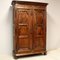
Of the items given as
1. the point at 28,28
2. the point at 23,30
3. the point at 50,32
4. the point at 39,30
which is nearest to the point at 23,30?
the point at 23,30

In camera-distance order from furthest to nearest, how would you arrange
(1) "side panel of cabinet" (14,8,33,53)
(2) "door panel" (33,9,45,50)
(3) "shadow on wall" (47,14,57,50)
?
(3) "shadow on wall" (47,14,57,50) < (2) "door panel" (33,9,45,50) < (1) "side panel of cabinet" (14,8,33,53)

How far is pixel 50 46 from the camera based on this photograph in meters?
4.51

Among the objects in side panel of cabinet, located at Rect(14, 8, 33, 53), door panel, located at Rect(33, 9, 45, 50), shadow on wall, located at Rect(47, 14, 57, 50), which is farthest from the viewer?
shadow on wall, located at Rect(47, 14, 57, 50)

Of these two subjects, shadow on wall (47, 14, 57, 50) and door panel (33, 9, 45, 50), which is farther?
shadow on wall (47, 14, 57, 50)

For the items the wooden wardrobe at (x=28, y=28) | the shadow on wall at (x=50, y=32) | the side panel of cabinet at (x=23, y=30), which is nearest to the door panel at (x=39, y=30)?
the wooden wardrobe at (x=28, y=28)

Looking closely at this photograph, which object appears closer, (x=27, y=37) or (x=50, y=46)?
(x=27, y=37)

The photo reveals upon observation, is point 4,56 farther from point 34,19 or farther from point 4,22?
point 34,19

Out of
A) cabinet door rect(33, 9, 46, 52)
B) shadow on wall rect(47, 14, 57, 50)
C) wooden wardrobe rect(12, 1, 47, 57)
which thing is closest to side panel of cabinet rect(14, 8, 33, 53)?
wooden wardrobe rect(12, 1, 47, 57)

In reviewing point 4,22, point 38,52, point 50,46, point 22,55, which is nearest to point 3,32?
point 4,22

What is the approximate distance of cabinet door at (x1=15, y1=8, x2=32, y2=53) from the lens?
3496mm

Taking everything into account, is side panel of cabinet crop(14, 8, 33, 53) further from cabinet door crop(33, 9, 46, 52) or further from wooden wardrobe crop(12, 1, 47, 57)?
cabinet door crop(33, 9, 46, 52)

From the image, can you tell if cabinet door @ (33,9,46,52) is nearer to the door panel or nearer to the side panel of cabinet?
the door panel

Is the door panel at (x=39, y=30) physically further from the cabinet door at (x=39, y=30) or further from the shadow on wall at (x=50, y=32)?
the shadow on wall at (x=50, y=32)

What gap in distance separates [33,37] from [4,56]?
1.12m
